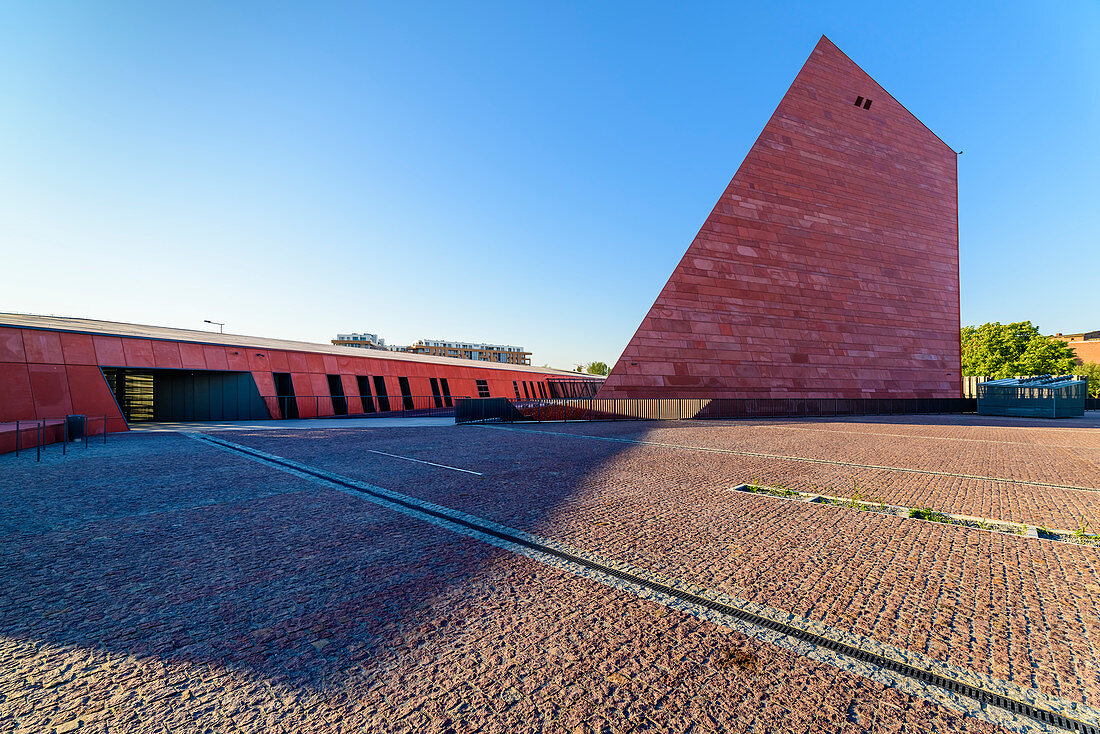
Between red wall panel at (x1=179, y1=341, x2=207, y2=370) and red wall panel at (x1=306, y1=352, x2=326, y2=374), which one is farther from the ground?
red wall panel at (x1=179, y1=341, x2=207, y2=370)

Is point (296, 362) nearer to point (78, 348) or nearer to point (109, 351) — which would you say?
point (109, 351)

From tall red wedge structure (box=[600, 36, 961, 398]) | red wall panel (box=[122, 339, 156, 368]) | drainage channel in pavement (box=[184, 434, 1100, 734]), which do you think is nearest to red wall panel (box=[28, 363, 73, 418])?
red wall panel (box=[122, 339, 156, 368])

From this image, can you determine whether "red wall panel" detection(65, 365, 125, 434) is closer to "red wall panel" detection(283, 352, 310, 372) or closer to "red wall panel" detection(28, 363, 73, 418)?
"red wall panel" detection(28, 363, 73, 418)

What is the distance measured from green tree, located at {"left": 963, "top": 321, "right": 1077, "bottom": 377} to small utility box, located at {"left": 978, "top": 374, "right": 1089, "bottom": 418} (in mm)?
35356

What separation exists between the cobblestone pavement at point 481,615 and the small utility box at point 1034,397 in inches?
1288

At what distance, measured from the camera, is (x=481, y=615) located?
3.46 metres

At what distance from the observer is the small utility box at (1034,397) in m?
28.1

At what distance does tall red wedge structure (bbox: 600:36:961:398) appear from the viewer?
25516 millimetres

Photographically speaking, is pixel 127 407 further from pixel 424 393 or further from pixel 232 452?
pixel 232 452

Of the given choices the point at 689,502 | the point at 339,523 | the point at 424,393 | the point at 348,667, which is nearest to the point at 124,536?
the point at 339,523

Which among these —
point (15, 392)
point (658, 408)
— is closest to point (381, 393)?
point (15, 392)

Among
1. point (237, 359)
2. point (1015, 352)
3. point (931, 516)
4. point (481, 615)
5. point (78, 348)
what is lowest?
point (1015, 352)

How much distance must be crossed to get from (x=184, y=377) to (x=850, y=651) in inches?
1177

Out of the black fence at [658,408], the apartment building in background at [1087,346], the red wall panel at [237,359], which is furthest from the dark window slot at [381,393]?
the apartment building in background at [1087,346]
